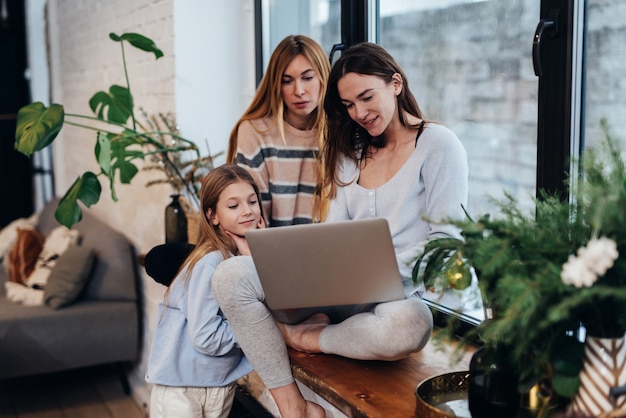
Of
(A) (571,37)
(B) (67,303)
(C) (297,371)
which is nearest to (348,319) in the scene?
(C) (297,371)

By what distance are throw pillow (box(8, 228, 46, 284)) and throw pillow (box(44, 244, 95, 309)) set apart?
0.37 meters

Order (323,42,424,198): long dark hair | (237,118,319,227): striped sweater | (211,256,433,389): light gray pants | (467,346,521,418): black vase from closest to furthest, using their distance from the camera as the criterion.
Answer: (467,346,521,418): black vase → (211,256,433,389): light gray pants → (323,42,424,198): long dark hair → (237,118,319,227): striped sweater

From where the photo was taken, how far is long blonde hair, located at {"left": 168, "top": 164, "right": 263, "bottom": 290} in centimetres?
215

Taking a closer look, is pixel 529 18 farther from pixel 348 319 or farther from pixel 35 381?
pixel 35 381

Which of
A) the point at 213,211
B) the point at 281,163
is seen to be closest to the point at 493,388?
the point at 213,211

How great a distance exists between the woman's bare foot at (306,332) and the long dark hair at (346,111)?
0.34 m

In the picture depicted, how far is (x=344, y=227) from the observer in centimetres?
162

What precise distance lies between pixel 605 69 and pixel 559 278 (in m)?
0.67

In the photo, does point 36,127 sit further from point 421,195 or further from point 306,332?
point 421,195

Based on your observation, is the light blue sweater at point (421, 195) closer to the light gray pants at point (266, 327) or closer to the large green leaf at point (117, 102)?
the light gray pants at point (266, 327)

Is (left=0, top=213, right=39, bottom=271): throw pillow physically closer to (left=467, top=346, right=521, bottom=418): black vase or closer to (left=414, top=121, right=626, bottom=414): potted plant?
(left=467, top=346, right=521, bottom=418): black vase

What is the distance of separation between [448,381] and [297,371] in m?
0.42

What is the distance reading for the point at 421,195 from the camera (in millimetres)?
1965

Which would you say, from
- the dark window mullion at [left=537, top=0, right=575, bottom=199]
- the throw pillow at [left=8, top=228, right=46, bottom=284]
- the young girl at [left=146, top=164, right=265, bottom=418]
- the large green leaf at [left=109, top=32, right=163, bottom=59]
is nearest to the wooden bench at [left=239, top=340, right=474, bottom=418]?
the young girl at [left=146, top=164, right=265, bottom=418]
